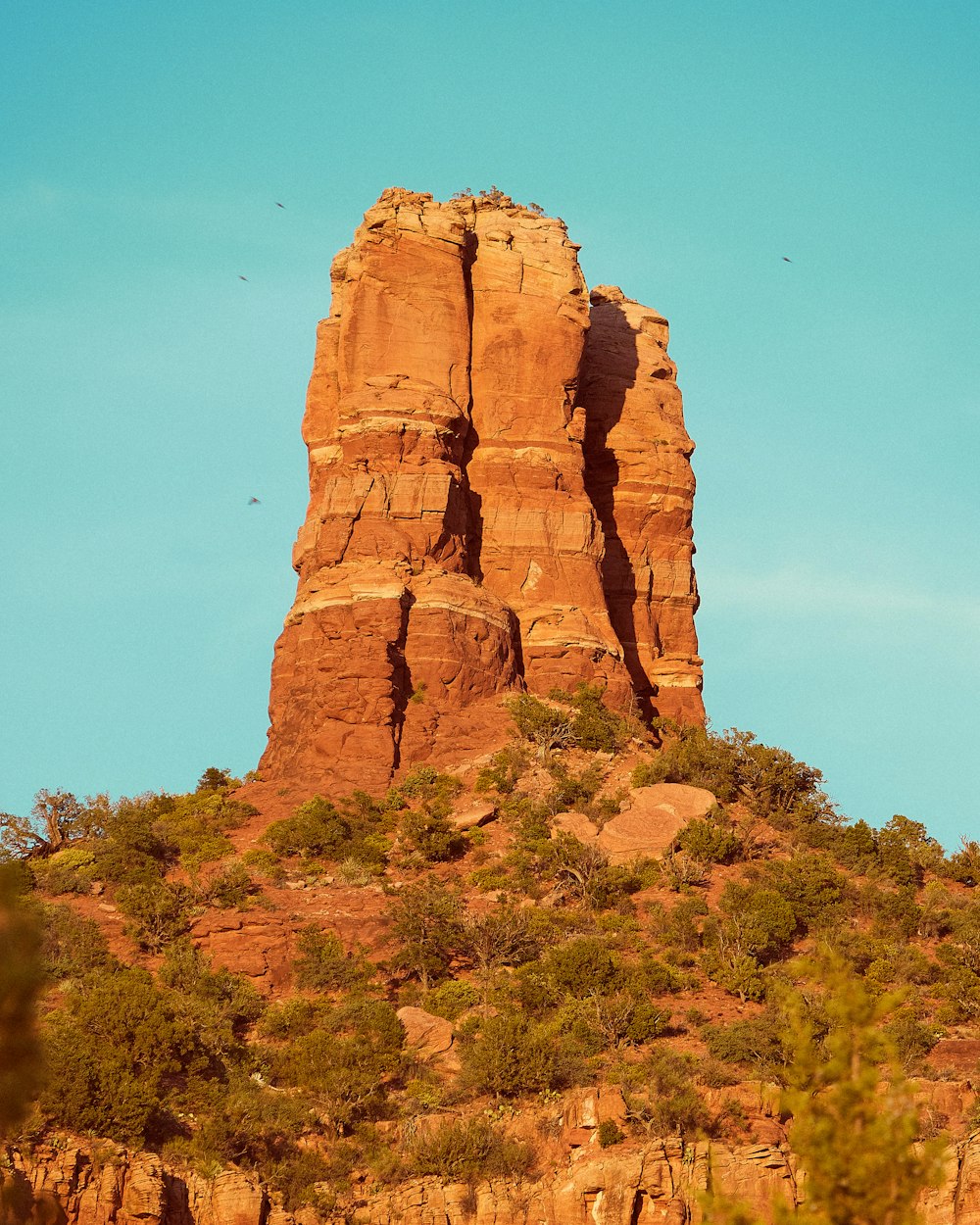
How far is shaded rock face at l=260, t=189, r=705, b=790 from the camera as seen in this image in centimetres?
5391

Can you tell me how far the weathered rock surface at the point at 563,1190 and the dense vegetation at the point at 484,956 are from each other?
0.66 m

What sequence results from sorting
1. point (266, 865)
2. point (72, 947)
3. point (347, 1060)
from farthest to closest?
point (266, 865), point (72, 947), point (347, 1060)

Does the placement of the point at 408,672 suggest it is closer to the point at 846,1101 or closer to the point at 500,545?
the point at 500,545

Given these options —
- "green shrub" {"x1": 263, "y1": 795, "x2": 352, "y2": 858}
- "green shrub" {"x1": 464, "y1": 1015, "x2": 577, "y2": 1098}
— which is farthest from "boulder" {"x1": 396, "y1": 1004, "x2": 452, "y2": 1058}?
"green shrub" {"x1": 263, "y1": 795, "x2": 352, "y2": 858}

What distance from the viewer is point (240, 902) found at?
45812mm

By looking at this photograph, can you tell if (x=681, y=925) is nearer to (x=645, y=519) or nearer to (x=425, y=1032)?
(x=425, y=1032)

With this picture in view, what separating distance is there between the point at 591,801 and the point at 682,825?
3.24 metres

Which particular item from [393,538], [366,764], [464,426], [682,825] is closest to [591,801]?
[682,825]

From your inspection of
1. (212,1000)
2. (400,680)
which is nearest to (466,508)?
(400,680)

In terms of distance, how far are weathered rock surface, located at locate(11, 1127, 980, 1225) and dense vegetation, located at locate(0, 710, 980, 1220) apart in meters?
0.66

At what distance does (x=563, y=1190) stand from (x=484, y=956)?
10.6 meters

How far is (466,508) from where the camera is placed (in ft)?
192

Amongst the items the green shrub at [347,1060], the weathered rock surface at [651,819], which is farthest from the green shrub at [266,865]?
the weathered rock surface at [651,819]

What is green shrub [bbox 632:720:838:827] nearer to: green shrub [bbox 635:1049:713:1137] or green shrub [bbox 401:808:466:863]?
green shrub [bbox 401:808:466:863]
